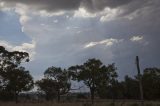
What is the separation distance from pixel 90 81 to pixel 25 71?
679 inches

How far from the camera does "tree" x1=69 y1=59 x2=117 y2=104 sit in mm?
88750

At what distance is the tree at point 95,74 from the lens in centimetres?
8875

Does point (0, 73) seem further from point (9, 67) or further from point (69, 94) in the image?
point (69, 94)

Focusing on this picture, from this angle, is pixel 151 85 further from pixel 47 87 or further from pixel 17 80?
pixel 17 80

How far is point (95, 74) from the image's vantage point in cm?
→ 8838

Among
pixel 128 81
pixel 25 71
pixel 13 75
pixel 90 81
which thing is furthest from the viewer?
pixel 128 81

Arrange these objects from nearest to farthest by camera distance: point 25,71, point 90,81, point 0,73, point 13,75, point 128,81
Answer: point 0,73, point 13,75, point 25,71, point 90,81, point 128,81

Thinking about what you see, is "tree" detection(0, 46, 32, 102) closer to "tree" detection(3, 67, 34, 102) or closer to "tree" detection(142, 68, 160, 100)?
"tree" detection(3, 67, 34, 102)

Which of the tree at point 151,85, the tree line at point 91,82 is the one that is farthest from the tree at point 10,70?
the tree at point 151,85

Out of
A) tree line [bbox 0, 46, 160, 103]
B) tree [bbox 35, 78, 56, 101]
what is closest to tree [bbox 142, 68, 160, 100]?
tree line [bbox 0, 46, 160, 103]

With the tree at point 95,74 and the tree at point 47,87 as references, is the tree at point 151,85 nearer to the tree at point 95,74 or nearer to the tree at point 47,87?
the tree at point 95,74

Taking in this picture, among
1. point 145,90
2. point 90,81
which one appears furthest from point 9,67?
point 145,90

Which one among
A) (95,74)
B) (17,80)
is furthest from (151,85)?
(17,80)

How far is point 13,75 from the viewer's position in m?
73.6
